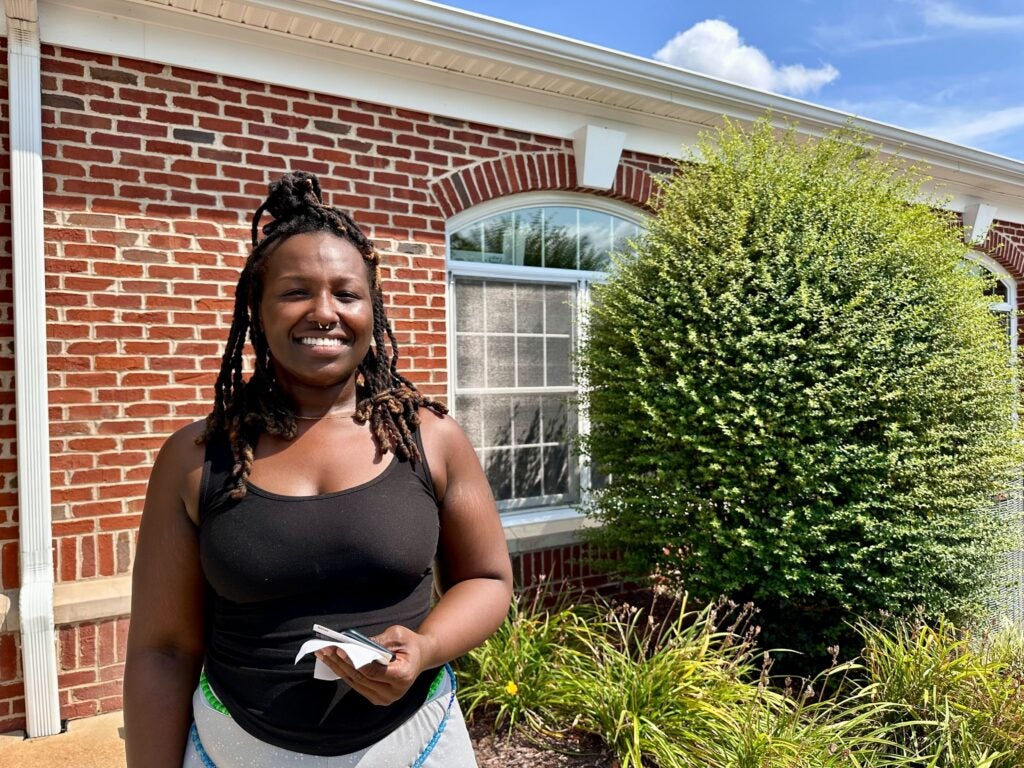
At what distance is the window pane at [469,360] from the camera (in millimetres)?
4879

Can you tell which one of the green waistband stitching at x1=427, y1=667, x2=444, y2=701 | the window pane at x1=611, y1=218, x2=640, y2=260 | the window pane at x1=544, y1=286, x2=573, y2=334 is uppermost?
the window pane at x1=611, y1=218, x2=640, y2=260

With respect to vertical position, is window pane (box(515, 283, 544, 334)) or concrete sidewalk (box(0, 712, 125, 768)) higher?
window pane (box(515, 283, 544, 334))

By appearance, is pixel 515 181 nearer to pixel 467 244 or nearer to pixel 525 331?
pixel 467 244

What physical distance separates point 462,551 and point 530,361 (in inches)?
144

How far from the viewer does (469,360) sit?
4918 millimetres

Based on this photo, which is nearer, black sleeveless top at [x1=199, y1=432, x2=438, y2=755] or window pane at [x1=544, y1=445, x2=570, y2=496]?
black sleeveless top at [x1=199, y1=432, x2=438, y2=755]

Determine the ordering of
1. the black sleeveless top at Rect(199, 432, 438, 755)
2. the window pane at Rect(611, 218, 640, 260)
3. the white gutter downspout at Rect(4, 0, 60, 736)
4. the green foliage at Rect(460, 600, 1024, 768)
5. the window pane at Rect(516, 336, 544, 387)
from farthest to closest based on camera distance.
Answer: the window pane at Rect(611, 218, 640, 260) < the window pane at Rect(516, 336, 544, 387) < the white gutter downspout at Rect(4, 0, 60, 736) < the green foliage at Rect(460, 600, 1024, 768) < the black sleeveless top at Rect(199, 432, 438, 755)

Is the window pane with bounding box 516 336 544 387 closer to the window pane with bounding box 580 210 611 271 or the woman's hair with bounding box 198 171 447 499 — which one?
the window pane with bounding box 580 210 611 271

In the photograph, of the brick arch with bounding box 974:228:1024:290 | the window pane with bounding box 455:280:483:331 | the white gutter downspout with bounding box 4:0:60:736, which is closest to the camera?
the white gutter downspout with bounding box 4:0:60:736

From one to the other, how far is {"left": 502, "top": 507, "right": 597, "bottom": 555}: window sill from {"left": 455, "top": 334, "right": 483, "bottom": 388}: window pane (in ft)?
3.08

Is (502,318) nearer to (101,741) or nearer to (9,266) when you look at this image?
(9,266)

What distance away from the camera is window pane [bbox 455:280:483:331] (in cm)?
486

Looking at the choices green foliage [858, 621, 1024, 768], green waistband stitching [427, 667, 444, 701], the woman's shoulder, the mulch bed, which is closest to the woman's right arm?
the woman's shoulder

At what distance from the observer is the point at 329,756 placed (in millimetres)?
1328
